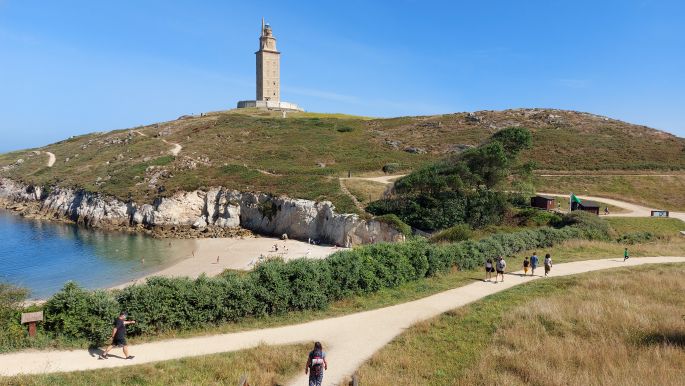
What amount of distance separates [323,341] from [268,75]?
4396 inches

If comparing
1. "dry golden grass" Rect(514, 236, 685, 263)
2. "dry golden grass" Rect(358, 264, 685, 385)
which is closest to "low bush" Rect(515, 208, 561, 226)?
"dry golden grass" Rect(514, 236, 685, 263)

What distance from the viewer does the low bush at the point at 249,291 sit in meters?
13.6

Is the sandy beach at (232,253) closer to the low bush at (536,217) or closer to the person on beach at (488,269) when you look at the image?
the person on beach at (488,269)

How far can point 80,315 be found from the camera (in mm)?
13406

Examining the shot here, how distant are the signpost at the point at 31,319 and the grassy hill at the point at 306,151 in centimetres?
3583

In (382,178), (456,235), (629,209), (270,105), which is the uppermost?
(270,105)

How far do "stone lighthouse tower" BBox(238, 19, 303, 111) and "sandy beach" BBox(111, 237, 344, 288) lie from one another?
2885 inches

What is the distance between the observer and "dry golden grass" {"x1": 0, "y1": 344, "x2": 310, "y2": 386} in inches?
425

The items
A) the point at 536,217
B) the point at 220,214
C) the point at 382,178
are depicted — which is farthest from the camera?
the point at 382,178

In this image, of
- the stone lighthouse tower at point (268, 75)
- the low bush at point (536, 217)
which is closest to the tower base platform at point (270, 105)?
the stone lighthouse tower at point (268, 75)

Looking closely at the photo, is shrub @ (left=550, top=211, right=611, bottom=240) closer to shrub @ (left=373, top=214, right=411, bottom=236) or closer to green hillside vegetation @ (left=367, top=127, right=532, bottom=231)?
green hillside vegetation @ (left=367, top=127, right=532, bottom=231)

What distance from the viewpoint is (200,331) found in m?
14.9

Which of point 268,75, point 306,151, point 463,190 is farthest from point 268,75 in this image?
point 463,190

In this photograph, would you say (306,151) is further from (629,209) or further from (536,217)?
(629,209)
